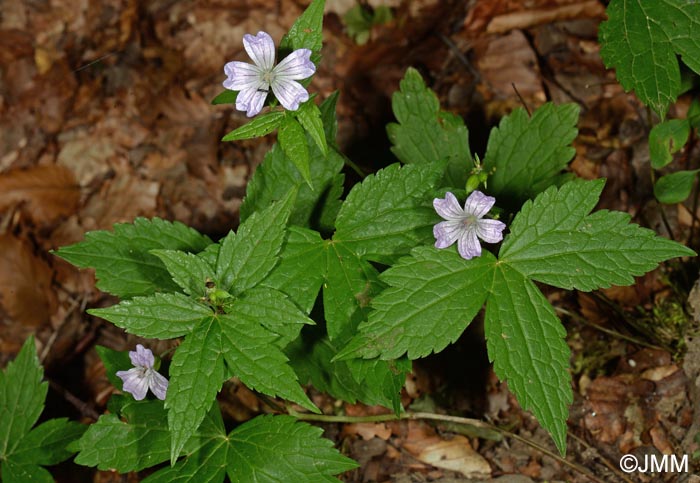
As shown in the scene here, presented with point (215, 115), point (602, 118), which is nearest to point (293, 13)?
point (215, 115)

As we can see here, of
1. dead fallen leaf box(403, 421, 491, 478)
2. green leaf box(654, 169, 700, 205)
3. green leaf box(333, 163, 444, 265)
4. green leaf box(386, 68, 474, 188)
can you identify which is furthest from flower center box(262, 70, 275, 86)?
dead fallen leaf box(403, 421, 491, 478)

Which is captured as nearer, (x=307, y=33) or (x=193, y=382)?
(x=193, y=382)

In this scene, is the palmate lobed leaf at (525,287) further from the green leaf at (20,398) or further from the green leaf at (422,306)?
the green leaf at (20,398)

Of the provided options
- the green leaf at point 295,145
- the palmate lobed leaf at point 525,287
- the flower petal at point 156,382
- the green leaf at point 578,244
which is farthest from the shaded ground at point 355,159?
the green leaf at point 295,145

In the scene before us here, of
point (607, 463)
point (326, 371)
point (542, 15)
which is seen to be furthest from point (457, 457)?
point (542, 15)

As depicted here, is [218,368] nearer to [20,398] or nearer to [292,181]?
[292,181]
